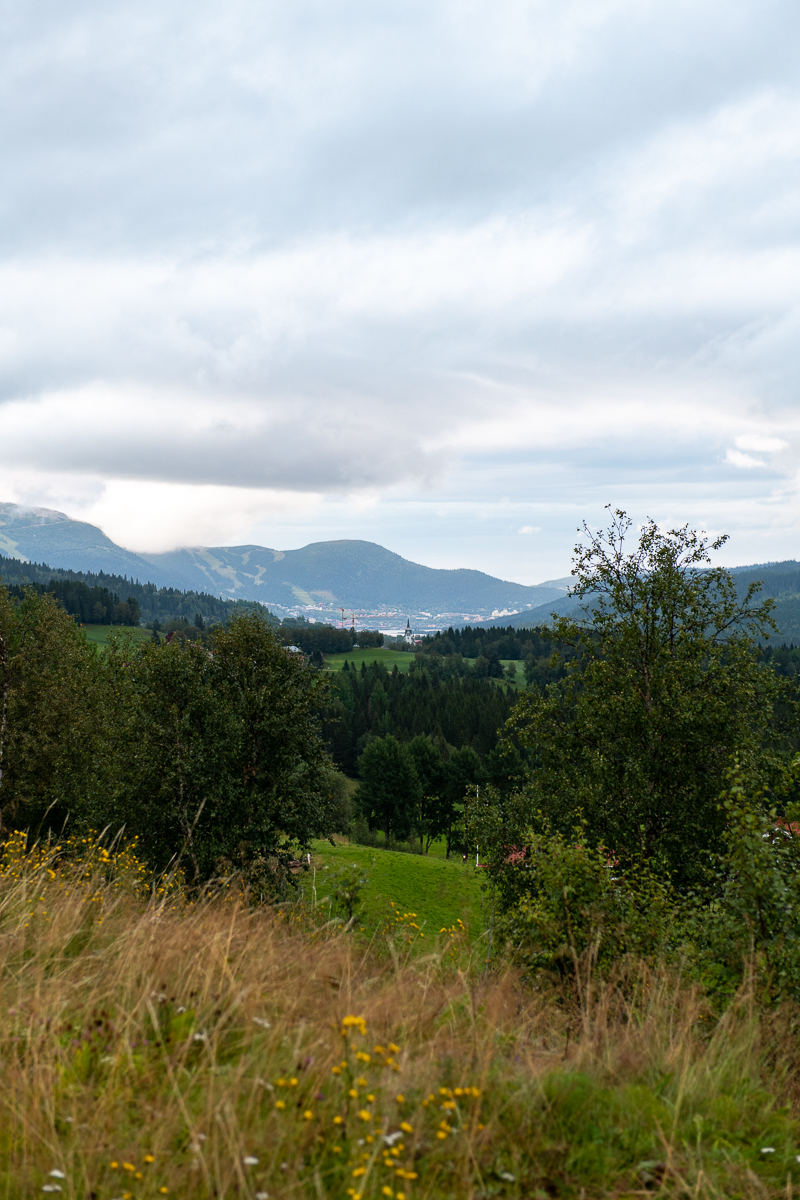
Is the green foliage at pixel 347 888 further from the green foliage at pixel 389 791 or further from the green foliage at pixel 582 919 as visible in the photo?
the green foliage at pixel 389 791

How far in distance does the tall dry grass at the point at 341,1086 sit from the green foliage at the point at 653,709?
11.4 meters

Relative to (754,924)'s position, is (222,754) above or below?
below

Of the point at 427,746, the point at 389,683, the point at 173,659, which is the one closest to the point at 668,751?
the point at 173,659

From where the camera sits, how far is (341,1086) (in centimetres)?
431

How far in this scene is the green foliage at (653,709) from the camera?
17.8 meters

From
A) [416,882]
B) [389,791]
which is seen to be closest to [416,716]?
[389,791]

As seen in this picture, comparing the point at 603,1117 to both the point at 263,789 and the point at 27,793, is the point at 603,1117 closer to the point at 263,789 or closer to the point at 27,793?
the point at 263,789

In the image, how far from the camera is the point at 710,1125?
191 inches

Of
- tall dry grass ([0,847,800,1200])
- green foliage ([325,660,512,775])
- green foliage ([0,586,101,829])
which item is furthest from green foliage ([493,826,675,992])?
green foliage ([325,660,512,775])

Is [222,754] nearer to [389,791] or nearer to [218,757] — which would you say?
[218,757]

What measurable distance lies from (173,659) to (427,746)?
71.4 meters

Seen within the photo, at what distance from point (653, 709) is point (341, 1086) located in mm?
15911

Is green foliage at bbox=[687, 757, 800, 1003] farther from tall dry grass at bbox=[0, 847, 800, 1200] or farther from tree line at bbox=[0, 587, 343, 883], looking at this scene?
tree line at bbox=[0, 587, 343, 883]

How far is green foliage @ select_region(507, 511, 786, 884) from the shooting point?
17797 mm
